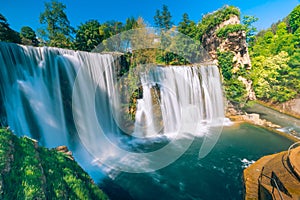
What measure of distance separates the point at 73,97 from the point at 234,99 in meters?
15.1

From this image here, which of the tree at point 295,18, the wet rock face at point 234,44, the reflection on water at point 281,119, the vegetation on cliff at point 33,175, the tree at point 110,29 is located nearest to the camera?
the vegetation on cliff at point 33,175

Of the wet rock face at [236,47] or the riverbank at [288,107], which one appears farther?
the wet rock face at [236,47]

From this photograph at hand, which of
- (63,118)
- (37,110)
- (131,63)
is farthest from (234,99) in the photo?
Result: (37,110)

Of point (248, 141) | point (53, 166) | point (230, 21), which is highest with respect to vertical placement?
point (230, 21)

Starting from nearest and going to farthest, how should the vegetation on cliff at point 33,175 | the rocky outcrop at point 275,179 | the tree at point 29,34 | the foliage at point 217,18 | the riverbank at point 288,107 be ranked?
the vegetation on cliff at point 33,175 < the rocky outcrop at point 275,179 < the riverbank at point 288,107 < the foliage at point 217,18 < the tree at point 29,34

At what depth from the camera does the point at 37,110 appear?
708 cm

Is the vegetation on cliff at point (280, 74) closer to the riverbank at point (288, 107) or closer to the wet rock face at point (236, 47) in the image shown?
the riverbank at point (288, 107)

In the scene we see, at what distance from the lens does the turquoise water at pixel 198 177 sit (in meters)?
5.71

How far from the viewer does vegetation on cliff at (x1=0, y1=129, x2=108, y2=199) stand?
95.9 inches

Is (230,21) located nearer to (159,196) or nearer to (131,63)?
(131,63)

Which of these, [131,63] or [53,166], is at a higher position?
[131,63]

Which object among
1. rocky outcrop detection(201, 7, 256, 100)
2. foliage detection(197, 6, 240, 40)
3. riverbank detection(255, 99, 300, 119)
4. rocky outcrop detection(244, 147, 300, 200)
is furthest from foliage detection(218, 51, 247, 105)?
rocky outcrop detection(244, 147, 300, 200)

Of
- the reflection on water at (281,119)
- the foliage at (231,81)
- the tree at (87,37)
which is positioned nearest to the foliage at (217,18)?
the foliage at (231,81)

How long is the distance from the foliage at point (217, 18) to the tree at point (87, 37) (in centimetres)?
1376
